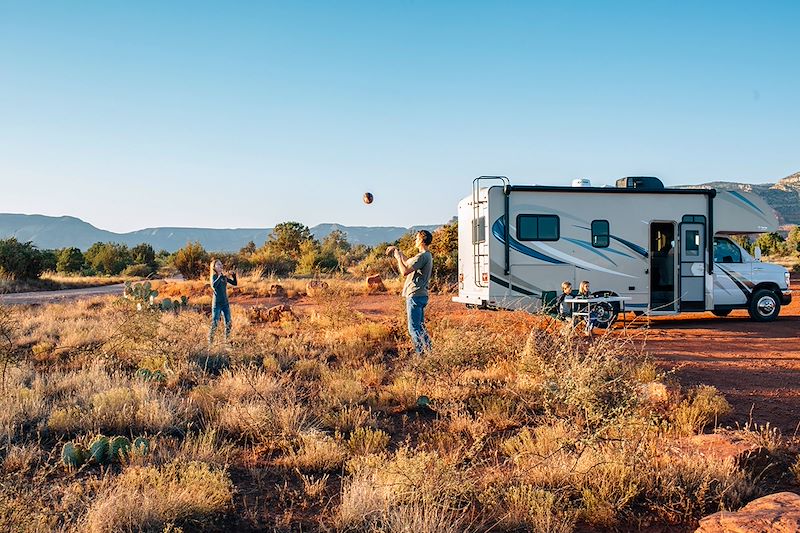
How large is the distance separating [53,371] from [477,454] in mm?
5937

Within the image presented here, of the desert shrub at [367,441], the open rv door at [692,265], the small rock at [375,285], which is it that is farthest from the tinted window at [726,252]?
the small rock at [375,285]

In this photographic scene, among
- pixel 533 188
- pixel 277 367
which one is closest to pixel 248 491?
pixel 277 367

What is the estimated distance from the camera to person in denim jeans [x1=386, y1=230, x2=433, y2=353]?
7.85 meters

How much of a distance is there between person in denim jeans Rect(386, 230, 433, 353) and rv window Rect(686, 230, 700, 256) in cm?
712

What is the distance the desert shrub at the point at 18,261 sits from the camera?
2614cm

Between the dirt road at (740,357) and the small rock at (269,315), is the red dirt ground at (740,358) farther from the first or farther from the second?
the small rock at (269,315)

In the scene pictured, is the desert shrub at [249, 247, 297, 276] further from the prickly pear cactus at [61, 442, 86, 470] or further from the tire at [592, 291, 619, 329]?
the prickly pear cactus at [61, 442, 86, 470]

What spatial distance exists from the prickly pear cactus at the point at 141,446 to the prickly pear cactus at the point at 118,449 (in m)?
0.06

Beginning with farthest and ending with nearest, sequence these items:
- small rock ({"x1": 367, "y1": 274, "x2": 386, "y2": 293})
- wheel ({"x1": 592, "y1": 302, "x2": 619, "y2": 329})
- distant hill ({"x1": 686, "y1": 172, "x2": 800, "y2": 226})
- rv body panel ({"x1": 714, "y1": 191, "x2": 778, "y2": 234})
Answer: distant hill ({"x1": 686, "y1": 172, "x2": 800, "y2": 226}) < small rock ({"x1": 367, "y1": 274, "x2": 386, "y2": 293}) < rv body panel ({"x1": 714, "y1": 191, "x2": 778, "y2": 234}) < wheel ({"x1": 592, "y1": 302, "x2": 619, "y2": 329})

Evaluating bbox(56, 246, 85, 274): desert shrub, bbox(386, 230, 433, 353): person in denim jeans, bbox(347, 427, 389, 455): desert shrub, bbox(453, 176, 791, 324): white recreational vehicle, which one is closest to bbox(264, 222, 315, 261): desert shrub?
bbox(56, 246, 85, 274): desert shrub

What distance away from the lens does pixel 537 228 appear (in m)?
12.1

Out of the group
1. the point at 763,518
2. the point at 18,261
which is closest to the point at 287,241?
the point at 18,261

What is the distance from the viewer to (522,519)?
3.59 meters

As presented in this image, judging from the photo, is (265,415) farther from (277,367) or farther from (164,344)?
(164,344)
